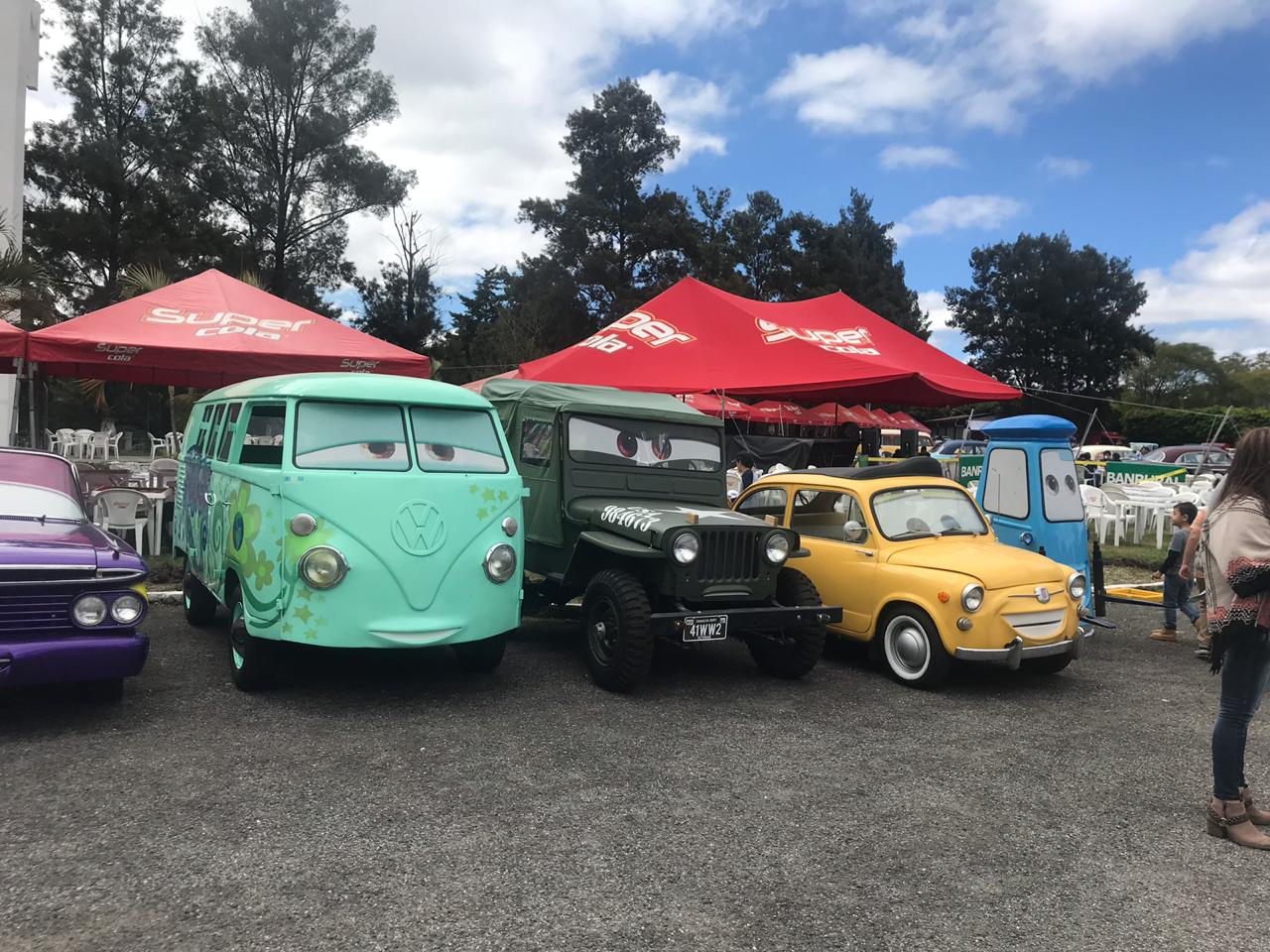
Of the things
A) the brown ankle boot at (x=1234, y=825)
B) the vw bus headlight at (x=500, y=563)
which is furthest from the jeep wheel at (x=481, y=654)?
the brown ankle boot at (x=1234, y=825)

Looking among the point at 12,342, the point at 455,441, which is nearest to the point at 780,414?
the point at 12,342

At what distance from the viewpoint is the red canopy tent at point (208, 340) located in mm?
9102

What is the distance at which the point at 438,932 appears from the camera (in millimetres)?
3186

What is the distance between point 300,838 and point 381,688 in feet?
7.73

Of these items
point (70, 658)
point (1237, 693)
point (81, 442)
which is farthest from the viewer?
point (81, 442)

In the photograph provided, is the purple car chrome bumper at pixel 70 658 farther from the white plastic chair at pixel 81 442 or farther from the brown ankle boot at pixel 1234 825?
the white plastic chair at pixel 81 442

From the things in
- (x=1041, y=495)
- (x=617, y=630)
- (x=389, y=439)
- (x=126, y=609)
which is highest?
(x=389, y=439)

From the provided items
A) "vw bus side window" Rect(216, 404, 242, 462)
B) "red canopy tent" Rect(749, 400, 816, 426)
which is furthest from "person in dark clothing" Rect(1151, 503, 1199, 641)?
"red canopy tent" Rect(749, 400, 816, 426)

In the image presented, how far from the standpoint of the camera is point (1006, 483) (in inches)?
345

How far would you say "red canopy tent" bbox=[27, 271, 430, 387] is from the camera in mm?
9102

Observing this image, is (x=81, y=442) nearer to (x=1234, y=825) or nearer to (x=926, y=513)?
(x=926, y=513)

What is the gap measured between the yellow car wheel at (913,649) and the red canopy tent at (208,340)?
19.9 ft

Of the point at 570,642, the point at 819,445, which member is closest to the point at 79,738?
the point at 570,642

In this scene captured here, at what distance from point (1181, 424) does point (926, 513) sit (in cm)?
4819
